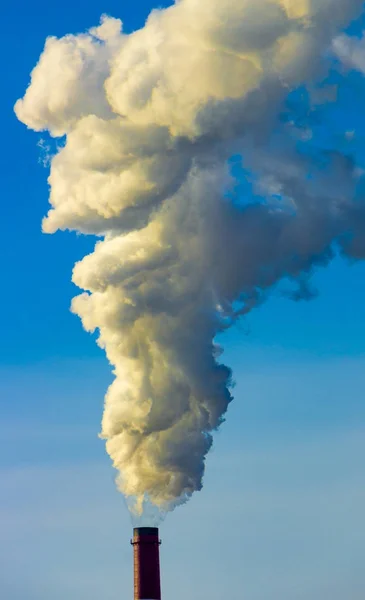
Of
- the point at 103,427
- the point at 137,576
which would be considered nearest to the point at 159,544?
the point at 137,576

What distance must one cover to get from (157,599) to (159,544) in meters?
4.61

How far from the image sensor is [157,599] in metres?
79.3

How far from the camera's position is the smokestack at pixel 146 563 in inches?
3105

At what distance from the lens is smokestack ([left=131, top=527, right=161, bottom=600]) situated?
Answer: 78.9 meters

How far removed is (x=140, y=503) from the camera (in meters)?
82.9

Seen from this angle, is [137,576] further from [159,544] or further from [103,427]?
[103,427]

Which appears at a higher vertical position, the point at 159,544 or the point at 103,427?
the point at 103,427

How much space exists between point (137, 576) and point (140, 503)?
6009 mm

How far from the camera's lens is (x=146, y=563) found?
263 feet

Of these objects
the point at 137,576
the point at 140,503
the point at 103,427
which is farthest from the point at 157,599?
the point at 103,427

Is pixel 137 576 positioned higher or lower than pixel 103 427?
lower

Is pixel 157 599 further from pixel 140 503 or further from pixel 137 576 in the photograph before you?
pixel 140 503

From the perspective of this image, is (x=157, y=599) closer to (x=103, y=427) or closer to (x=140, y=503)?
(x=140, y=503)

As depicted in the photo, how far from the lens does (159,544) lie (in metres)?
82.2
